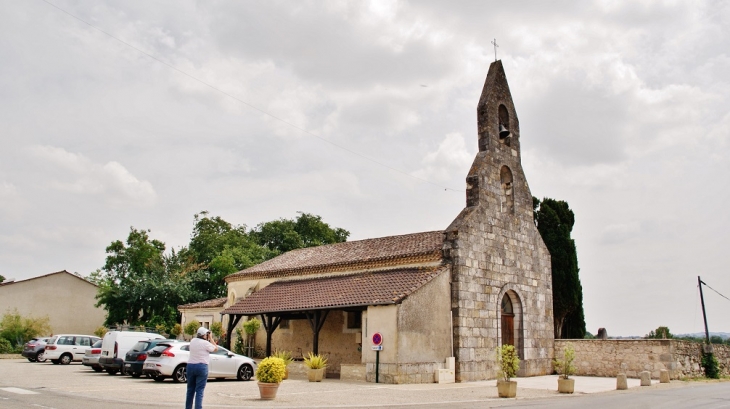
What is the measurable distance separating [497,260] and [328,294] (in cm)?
687

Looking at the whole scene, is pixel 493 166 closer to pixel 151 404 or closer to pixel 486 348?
pixel 486 348

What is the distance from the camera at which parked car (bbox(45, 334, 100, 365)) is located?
26.7m

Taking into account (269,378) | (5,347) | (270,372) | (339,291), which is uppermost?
(339,291)

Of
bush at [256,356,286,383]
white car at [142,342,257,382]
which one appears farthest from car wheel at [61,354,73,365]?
bush at [256,356,286,383]

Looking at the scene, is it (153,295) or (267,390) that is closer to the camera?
(267,390)

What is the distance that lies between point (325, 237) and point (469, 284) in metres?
37.2

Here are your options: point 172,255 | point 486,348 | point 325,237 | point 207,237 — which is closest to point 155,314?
point 172,255

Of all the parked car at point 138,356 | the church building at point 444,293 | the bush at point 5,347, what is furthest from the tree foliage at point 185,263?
the parked car at point 138,356

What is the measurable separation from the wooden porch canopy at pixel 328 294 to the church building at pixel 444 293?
0.07 m

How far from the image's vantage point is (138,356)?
18453mm

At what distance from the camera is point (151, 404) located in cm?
1187

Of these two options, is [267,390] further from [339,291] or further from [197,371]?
[339,291]

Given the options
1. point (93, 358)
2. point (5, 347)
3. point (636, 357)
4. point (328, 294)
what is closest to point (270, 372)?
point (328, 294)

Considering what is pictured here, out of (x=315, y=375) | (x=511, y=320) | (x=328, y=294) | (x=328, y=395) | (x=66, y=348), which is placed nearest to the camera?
(x=328, y=395)
